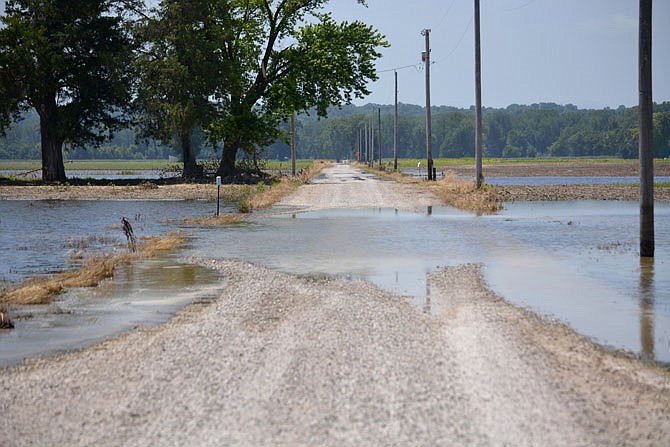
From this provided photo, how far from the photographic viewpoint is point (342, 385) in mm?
7965

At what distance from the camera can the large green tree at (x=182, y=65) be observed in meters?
52.8

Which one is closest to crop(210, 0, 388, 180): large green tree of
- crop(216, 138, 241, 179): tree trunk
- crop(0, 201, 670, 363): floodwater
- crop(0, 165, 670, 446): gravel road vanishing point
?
crop(216, 138, 241, 179): tree trunk

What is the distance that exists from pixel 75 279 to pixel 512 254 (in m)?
8.50

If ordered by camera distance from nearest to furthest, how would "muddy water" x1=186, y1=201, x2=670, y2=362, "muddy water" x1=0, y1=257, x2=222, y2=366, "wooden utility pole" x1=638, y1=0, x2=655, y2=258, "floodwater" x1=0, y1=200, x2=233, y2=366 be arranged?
"muddy water" x1=0, y1=257, x2=222, y2=366 → "floodwater" x1=0, y1=200, x2=233, y2=366 → "muddy water" x1=186, y1=201, x2=670, y2=362 → "wooden utility pole" x1=638, y1=0, x2=655, y2=258

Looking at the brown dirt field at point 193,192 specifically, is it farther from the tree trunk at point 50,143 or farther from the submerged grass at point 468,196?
the tree trunk at point 50,143

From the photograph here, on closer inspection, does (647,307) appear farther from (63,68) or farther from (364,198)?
(63,68)

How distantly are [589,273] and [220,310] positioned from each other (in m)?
6.91

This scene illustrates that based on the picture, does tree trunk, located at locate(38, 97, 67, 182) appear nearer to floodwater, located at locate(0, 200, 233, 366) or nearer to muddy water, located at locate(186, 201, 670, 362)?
floodwater, located at locate(0, 200, 233, 366)

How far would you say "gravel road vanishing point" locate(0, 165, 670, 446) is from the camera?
6.74m

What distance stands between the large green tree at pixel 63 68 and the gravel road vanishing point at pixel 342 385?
44.3 metres

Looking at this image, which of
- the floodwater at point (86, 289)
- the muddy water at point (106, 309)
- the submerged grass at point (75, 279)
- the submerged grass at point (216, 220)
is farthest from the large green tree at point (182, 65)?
the muddy water at point (106, 309)

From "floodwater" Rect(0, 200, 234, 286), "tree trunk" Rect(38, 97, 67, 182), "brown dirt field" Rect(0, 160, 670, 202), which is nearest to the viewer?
"floodwater" Rect(0, 200, 234, 286)

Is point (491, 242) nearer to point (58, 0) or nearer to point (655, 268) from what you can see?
point (655, 268)

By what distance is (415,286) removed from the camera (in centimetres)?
1421
